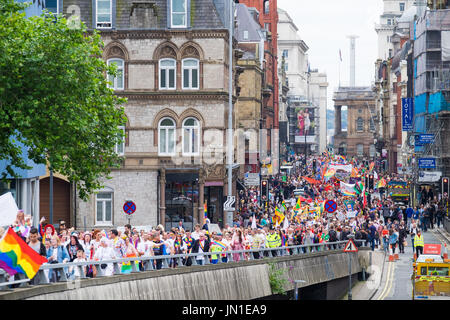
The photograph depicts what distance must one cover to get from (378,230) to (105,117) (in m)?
19.7

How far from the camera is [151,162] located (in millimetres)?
49875

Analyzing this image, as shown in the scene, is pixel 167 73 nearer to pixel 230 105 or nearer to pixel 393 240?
pixel 230 105

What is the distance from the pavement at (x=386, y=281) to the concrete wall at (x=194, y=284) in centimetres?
210

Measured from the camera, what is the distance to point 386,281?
3944 centimetres

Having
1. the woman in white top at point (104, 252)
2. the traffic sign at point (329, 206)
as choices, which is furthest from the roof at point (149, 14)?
the woman in white top at point (104, 252)

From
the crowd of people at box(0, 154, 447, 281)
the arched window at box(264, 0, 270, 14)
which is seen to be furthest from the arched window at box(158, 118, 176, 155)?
the arched window at box(264, 0, 270, 14)

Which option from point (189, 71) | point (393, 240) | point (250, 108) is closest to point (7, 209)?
point (393, 240)

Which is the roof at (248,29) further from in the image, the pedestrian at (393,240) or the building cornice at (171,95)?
the pedestrian at (393,240)

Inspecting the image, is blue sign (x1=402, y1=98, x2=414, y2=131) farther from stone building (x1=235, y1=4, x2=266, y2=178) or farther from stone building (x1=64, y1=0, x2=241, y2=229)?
stone building (x1=64, y1=0, x2=241, y2=229)

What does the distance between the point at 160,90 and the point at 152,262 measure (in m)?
26.0

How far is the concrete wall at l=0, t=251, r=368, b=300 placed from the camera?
19562mm

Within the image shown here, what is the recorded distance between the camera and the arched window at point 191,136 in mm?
49969

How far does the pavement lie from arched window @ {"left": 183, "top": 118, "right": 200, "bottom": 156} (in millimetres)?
10203
